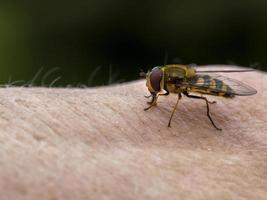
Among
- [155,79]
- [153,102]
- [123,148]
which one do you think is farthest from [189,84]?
[123,148]

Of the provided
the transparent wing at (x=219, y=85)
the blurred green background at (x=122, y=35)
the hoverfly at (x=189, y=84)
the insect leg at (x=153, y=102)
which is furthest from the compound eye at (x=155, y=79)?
the blurred green background at (x=122, y=35)

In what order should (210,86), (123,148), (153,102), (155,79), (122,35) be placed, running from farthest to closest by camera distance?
(122,35) → (155,79) → (210,86) → (153,102) → (123,148)

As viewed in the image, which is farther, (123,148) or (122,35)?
(122,35)

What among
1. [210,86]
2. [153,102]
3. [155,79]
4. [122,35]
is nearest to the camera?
[153,102]

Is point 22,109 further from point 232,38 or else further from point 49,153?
point 232,38

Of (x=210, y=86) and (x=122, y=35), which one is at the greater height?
(x=210, y=86)

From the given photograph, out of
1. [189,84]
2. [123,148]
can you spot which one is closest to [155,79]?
[189,84]

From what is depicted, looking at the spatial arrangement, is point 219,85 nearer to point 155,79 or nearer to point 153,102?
point 155,79
